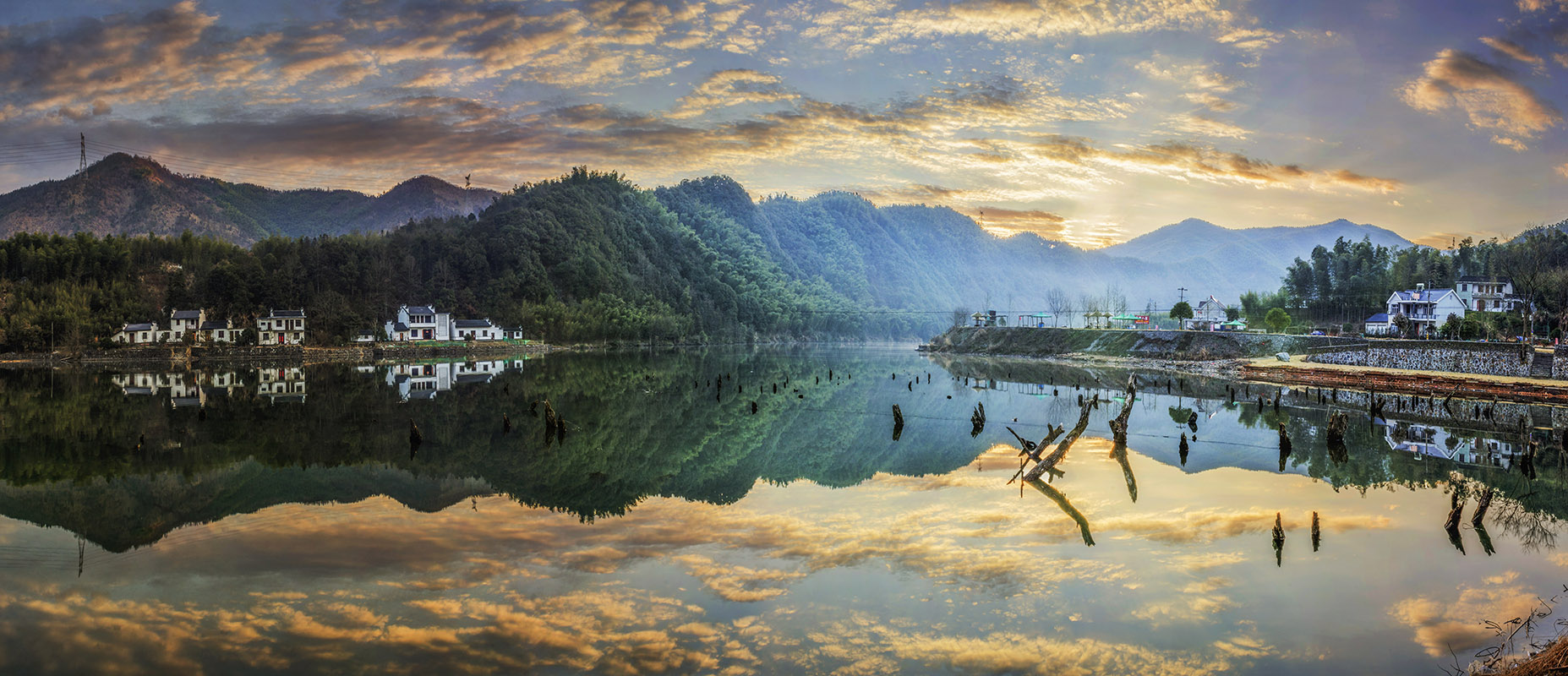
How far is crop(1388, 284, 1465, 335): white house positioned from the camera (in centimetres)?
6575

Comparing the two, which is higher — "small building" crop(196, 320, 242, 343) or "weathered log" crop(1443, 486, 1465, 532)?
"small building" crop(196, 320, 242, 343)

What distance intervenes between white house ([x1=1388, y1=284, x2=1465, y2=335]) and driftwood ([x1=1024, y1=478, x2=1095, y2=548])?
205 ft

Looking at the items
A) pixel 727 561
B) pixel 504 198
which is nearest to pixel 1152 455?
pixel 727 561

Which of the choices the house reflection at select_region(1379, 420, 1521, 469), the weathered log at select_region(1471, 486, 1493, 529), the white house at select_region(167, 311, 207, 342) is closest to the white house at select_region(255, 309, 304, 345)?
the white house at select_region(167, 311, 207, 342)

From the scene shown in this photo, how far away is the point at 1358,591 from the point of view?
12531mm

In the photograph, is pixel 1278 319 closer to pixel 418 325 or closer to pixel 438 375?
pixel 438 375

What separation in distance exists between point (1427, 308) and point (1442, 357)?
21790 mm

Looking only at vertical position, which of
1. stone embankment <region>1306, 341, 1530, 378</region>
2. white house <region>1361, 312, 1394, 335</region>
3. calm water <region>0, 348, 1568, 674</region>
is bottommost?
calm water <region>0, 348, 1568, 674</region>

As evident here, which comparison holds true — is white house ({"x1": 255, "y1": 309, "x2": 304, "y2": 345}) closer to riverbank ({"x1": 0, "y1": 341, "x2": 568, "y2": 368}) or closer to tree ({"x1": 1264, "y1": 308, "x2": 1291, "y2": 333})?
riverbank ({"x1": 0, "y1": 341, "x2": 568, "y2": 368})

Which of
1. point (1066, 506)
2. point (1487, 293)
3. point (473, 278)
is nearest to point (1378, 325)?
point (1487, 293)

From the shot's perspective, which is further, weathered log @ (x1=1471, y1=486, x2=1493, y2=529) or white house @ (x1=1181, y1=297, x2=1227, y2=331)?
white house @ (x1=1181, y1=297, x2=1227, y2=331)

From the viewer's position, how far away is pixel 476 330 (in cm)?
10425

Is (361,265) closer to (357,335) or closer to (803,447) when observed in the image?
(357,335)

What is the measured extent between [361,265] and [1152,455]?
356 feet
